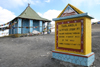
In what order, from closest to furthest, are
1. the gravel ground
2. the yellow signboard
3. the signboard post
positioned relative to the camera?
the signboard post, the yellow signboard, the gravel ground

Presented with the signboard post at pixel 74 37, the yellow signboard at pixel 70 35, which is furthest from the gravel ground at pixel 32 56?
the yellow signboard at pixel 70 35

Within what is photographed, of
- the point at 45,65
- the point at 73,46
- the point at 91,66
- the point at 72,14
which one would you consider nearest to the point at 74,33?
the point at 73,46

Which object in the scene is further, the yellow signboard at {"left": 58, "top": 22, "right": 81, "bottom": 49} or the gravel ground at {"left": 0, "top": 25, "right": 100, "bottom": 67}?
the gravel ground at {"left": 0, "top": 25, "right": 100, "bottom": 67}

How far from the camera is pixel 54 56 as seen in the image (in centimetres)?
383

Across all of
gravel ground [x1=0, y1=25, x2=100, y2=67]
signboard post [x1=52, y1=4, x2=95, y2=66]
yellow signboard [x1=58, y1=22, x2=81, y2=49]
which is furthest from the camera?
gravel ground [x1=0, y1=25, x2=100, y2=67]

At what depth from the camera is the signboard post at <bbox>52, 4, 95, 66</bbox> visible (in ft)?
10.1

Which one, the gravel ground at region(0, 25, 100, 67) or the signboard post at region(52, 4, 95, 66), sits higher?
the signboard post at region(52, 4, 95, 66)

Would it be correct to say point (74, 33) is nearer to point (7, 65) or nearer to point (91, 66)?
point (91, 66)

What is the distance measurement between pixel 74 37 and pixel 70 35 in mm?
204

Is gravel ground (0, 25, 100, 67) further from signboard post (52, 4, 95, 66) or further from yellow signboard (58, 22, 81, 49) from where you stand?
yellow signboard (58, 22, 81, 49)

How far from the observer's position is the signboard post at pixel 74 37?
3.08 metres

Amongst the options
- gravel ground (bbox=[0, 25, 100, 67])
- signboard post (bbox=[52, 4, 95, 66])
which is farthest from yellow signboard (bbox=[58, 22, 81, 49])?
gravel ground (bbox=[0, 25, 100, 67])

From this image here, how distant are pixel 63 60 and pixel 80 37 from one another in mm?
1293

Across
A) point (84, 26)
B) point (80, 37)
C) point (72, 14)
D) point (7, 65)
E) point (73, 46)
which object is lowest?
point (7, 65)
